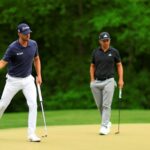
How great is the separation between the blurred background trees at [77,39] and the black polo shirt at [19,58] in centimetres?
1964

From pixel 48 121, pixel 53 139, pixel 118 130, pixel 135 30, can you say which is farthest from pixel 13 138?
pixel 135 30

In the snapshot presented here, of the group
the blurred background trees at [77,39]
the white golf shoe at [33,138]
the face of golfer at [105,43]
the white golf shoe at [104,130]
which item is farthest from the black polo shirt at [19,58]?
the blurred background trees at [77,39]

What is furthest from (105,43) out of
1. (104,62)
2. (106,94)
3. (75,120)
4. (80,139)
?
(75,120)

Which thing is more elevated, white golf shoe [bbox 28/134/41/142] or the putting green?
white golf shoe [bbox 28/134/41/142]

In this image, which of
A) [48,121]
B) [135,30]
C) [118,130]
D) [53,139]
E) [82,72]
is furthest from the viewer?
[82,72]

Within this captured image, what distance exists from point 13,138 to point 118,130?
236 cm

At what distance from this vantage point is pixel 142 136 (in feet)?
40.1

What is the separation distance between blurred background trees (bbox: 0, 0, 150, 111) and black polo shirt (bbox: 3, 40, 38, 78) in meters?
19.6

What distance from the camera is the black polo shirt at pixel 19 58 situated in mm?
11180

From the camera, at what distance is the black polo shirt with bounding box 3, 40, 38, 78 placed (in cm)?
1118

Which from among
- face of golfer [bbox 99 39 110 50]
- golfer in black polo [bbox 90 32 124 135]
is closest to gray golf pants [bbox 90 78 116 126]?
golfer in black polo [bbox 90 32 124 135]

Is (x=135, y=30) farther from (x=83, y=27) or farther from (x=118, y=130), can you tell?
(x=118, y=130)

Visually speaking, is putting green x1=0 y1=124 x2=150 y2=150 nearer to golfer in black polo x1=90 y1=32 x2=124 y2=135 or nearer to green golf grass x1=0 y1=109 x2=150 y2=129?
golfer in black polo x1=90 y1=32 x2=124 y2=135

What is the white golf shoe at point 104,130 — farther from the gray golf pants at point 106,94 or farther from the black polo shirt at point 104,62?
the black polo shirt at point 104,62
